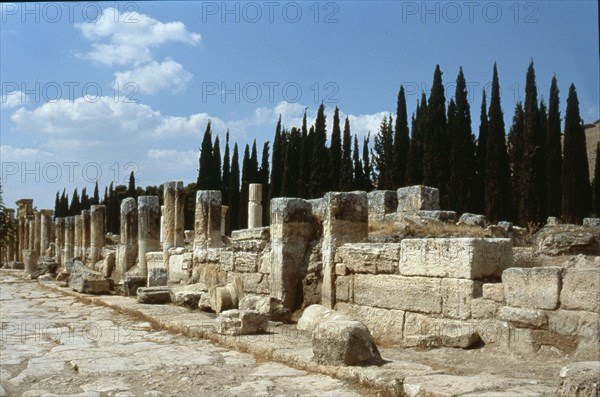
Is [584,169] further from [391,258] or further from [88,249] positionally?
[391,258]

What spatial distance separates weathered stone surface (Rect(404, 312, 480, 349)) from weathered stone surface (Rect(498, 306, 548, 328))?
38cm

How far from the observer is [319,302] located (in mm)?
8602

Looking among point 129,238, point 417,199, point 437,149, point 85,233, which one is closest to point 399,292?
point 417,199

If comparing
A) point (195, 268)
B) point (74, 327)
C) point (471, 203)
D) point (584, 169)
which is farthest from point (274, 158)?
point (74, 327)

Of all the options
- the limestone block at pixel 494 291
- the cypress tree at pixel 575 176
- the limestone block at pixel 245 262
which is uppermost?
the cypress tree at pixel 575 176

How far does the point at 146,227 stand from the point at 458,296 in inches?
432

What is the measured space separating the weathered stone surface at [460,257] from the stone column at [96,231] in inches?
595

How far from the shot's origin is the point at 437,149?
30375 mm

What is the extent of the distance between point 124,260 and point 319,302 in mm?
9631

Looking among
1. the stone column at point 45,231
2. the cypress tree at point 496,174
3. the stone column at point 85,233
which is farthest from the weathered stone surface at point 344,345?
the stone column at point 45,231

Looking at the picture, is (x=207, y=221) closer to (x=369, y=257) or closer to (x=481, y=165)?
(x=369, y=257)

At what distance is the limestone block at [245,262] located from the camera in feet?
32.2

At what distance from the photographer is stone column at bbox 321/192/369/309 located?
823 centimetres

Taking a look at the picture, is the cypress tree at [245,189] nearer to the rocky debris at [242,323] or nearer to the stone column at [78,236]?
the stone column at [78,236]
